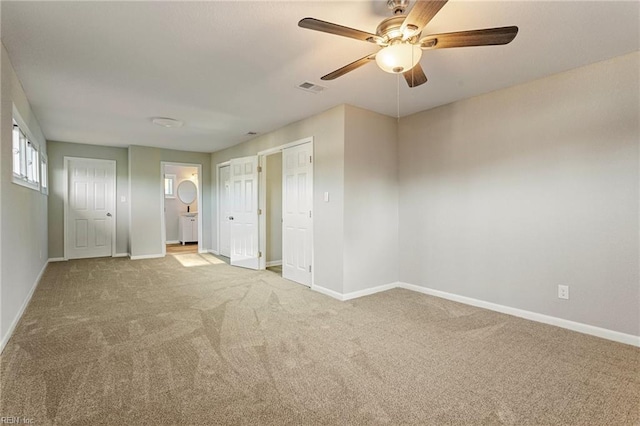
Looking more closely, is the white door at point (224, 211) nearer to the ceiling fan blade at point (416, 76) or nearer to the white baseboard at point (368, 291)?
the white baseboard at point (368, 291)

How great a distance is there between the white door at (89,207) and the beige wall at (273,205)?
12.1 feet

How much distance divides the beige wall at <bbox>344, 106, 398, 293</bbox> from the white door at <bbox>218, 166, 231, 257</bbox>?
3.54 m

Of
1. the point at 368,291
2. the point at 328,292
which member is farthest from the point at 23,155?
the point at 368,291

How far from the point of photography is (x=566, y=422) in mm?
1737

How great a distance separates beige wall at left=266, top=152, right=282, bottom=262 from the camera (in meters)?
6.06

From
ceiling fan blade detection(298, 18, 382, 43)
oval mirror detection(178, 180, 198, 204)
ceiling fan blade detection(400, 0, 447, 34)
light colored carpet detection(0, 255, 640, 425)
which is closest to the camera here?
ceiling fan blade detection(400, 0, 447, 34)

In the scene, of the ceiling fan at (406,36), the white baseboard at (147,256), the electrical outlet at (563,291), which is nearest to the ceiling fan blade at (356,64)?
the ceiling fan at (406,36)

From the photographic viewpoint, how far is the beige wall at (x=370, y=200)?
13.2ft

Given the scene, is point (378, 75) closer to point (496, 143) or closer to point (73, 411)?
point (496, 143)

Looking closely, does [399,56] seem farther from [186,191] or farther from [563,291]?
[186,191]

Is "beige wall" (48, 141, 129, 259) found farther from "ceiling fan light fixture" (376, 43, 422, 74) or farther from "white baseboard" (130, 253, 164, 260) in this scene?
"ceiling fan light fixture" (376, 43, 422, 74)

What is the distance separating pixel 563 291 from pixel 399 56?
273 cm

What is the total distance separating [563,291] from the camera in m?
3.05

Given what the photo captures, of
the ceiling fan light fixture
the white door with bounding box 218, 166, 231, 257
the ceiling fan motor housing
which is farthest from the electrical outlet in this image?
the white door with bounding box 218, 166, 231, 257
